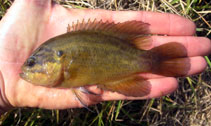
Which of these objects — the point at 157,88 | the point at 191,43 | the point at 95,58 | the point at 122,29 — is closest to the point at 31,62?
the point at 95,58

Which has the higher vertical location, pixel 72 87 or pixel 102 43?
pixel 102 43

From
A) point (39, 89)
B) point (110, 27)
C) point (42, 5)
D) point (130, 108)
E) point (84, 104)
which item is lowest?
point (130, 108)

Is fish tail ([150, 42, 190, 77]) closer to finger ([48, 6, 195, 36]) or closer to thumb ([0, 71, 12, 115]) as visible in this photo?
finger ([48, 6, 195, 36])

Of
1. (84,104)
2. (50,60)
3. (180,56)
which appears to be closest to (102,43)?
(50,60)

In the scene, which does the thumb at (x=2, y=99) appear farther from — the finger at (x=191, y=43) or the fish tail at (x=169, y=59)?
the finger at (x=191, y=43)

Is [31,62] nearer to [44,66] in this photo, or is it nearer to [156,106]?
[44,66]

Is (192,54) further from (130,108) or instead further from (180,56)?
(130,108)

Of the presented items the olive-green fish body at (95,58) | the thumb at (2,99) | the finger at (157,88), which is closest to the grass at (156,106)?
the finger at (157,88)
